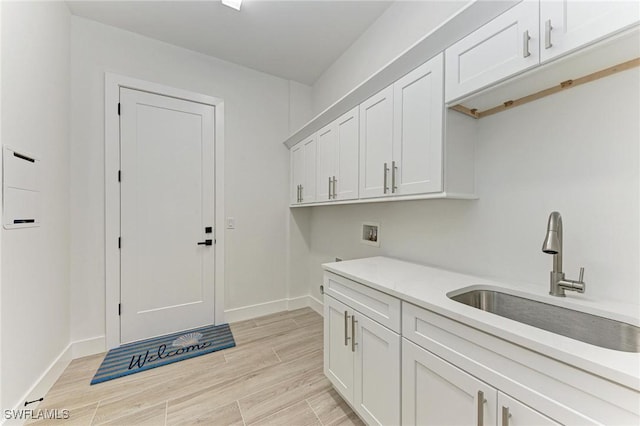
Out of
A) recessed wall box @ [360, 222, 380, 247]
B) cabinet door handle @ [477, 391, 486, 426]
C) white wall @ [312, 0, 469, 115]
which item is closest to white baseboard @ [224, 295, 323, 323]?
recessed wall box @ [360, 222, 380, 247]

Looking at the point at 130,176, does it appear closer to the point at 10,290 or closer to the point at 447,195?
the point at 10,290

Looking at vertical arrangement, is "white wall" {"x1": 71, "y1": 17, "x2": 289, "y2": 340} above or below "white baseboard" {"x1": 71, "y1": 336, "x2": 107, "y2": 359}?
above

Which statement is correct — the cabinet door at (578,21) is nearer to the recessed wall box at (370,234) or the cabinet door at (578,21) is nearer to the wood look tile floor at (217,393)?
the recessed wall box at (370,234)

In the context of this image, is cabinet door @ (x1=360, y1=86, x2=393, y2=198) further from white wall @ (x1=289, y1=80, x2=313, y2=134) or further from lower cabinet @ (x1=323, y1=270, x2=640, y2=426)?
white wall @ (x1=289, y1=80, x2=313, y2=134)

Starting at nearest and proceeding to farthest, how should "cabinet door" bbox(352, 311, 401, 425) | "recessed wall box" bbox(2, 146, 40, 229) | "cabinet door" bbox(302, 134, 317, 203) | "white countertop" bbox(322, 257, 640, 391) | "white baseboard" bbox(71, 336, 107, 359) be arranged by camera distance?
1. "white countertop" bbox(322, 257, 640, 391)
2. "cabinet door" bbox(352, 311, 401, 425)
3. "recessed wall box" bbox(2, 146, 40, 229)
4. "white baseboard" bbox(71, 336, 107, 359)
5. "cabinet door" bbox(302, 134, 317, 203)

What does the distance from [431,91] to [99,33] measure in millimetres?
2969

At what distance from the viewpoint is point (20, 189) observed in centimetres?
151

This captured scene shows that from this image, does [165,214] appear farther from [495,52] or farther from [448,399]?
[495,52]

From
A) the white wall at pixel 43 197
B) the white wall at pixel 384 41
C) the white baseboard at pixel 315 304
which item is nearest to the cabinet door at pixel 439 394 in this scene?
the white wall at pixel 384 41

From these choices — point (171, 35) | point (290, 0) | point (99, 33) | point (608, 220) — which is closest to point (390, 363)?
point (608, 220)

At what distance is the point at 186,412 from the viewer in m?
1.59

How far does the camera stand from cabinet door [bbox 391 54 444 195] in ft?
4.54

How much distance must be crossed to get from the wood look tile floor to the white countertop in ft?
2.92

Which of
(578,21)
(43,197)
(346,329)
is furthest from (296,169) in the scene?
(578,21)
